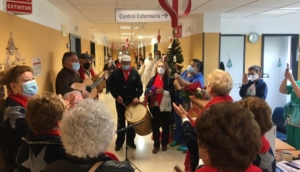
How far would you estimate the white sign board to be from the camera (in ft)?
13.7

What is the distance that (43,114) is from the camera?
1543 mm

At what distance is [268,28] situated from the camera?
6.81 meters

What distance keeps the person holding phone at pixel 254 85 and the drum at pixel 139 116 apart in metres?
1.55

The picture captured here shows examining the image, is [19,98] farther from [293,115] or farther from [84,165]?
[293,115]

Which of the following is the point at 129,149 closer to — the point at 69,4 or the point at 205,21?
the point at 69,4

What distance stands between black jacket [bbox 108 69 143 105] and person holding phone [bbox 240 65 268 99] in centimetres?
167

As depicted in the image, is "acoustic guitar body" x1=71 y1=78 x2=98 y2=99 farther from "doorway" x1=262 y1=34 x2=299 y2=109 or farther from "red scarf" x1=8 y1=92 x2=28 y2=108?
"doorway" x1=262 y1=34 x2=299 y2=109

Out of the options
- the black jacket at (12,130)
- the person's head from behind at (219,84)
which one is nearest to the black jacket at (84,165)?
the black jacket at (12,130)

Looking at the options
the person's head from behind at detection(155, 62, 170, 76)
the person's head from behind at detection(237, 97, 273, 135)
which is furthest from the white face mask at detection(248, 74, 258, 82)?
the person's head from behind at detection(237, 97, 273, 135)

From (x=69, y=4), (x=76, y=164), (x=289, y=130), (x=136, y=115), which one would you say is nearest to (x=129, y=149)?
(x=136, y=115)

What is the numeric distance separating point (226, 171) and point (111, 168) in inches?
20.0

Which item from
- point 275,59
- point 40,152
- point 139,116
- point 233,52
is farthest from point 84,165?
point 275,59

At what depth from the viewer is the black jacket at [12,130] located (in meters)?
1.89

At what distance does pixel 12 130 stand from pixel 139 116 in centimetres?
203
